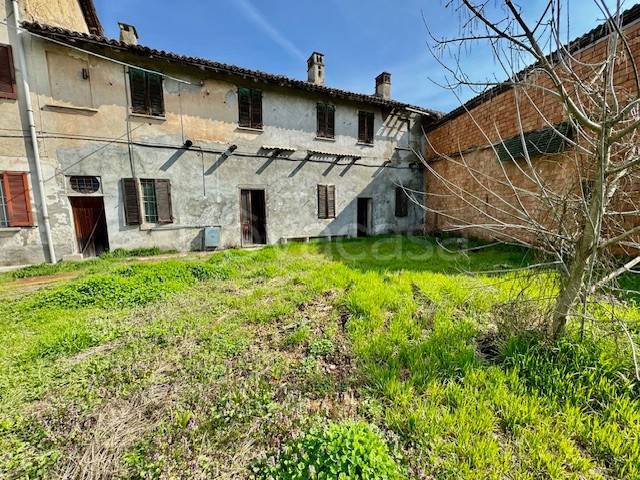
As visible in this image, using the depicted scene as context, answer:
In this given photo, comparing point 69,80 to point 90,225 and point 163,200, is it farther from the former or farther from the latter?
point 90,225

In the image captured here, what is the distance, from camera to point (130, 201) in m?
8.34

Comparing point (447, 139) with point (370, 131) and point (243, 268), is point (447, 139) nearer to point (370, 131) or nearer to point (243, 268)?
point (370, 131)

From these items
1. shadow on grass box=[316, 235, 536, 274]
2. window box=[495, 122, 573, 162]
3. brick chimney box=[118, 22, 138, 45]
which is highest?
brick chimney box=[118, 22, 138, 45]

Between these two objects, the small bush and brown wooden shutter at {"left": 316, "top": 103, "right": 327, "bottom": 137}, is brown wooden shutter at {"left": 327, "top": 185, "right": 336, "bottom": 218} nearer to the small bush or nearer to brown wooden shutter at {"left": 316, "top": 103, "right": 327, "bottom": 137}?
brown wooden shutter at {"left": 316, "top": 103, "right": 327, "bottom": 137}

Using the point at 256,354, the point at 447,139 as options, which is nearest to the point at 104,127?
the point at 256,354

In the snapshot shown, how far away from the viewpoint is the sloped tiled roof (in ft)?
23.2

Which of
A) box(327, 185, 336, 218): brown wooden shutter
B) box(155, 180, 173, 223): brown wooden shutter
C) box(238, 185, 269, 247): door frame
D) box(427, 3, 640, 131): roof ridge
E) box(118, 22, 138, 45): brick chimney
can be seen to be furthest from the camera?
box(327, 185, 336, 218): brown wooden shutter

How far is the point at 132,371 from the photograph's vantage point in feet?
9.21

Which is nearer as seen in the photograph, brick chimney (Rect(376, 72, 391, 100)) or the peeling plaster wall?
the peeling plaster wall

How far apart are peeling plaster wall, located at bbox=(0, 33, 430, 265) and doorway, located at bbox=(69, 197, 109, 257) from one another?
219 mm

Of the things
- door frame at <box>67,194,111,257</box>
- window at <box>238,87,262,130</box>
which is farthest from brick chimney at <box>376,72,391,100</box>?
door frame at <box>67,194,111,257</box>

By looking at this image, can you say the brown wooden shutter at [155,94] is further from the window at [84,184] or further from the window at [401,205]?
the window at [401,205]

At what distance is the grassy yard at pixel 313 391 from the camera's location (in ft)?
5.88

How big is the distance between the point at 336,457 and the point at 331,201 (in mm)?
10433
